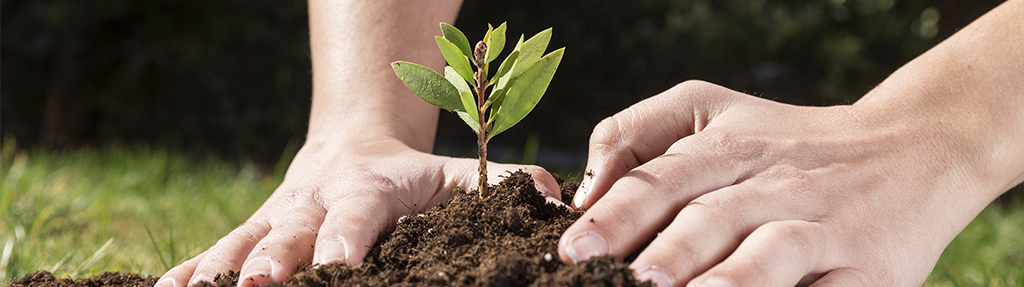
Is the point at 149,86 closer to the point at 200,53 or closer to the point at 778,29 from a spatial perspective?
the point at 200,53

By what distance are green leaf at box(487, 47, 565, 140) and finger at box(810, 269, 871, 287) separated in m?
0.63

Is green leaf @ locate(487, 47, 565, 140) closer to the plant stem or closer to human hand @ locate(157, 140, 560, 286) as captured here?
the plant stem

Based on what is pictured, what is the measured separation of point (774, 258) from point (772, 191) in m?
0.17

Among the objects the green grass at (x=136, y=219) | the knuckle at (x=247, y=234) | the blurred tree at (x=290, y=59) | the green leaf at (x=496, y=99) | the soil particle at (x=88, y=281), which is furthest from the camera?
the blurred tree at (x=290, y=59)

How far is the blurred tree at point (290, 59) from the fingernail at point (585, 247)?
158 inches

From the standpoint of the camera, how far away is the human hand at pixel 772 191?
108 cm

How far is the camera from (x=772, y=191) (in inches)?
46.9

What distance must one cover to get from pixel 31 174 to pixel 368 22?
1.96m

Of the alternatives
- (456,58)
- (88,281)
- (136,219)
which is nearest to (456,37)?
(456,58)

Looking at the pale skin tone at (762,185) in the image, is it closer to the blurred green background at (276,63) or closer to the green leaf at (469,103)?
the green leaf at (469,103)

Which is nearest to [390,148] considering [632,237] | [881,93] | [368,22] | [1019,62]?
[368,22]

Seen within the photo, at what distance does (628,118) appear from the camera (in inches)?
51.4

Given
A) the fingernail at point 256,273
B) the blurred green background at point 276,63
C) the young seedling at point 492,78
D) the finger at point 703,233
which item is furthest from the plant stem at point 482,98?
the blurred green background at point 276,63

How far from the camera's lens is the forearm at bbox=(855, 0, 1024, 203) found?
4.32 ft
